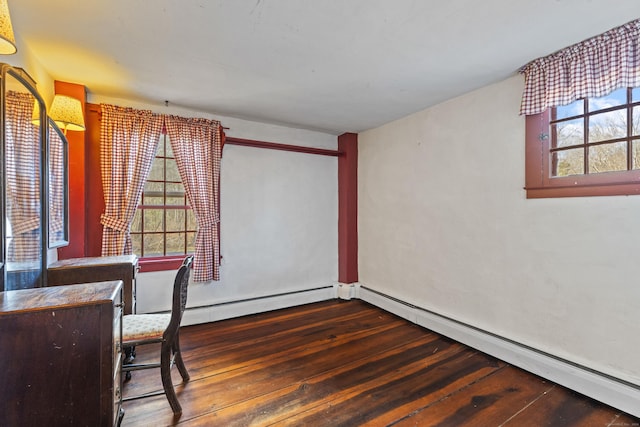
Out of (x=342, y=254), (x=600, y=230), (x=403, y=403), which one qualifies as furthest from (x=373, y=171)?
(x=403, y=403)

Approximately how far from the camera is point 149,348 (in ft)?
8.71

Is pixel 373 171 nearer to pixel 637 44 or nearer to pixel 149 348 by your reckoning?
pixel 637 44

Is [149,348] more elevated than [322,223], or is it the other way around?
[322,223]

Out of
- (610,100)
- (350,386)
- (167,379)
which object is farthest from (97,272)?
(610,100)

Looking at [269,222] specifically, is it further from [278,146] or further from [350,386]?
[350,386]

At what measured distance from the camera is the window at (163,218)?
3.09 metres

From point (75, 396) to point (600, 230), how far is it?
2.98m

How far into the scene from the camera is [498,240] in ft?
8.13

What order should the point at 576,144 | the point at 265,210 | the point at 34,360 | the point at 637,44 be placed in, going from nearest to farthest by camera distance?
1. the point at 34,360
2. the point at 637,44
3. the point at 576,144
4. the point at 265,210

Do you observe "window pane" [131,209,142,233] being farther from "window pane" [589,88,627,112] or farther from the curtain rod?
"window pane" [589,88,627,112]

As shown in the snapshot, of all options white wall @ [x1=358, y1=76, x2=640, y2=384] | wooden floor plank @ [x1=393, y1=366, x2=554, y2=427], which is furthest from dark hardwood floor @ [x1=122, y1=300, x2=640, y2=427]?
white wall @ [x1=358, y1=76, x2=640, y2=384]

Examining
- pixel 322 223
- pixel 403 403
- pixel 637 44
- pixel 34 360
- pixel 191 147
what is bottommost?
pixel 403 403

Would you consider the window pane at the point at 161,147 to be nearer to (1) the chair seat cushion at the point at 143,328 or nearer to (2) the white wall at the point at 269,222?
(2) the white wall at the point at 269,222

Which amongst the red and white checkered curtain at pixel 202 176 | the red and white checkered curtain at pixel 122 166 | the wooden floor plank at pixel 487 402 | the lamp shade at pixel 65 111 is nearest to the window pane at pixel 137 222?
the red and white checkered curtain at pixel 122 166
